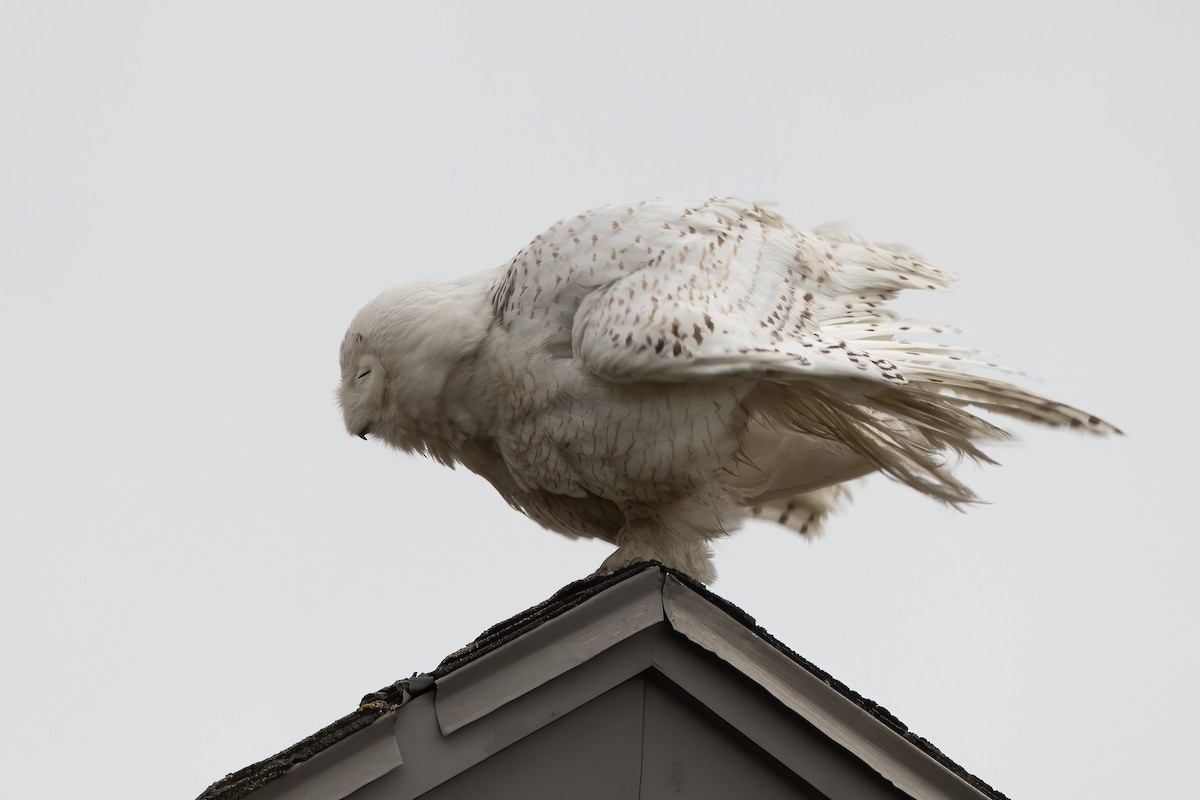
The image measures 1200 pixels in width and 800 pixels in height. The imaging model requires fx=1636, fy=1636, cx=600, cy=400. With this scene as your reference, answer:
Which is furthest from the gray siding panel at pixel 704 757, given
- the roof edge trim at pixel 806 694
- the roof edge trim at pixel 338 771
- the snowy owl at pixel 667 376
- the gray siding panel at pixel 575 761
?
the snowy owl at pixel 667 376

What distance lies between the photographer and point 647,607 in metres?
4.58

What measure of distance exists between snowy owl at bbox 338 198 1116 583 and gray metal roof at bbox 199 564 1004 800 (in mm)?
801

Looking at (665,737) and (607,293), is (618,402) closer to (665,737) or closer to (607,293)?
(607,293)

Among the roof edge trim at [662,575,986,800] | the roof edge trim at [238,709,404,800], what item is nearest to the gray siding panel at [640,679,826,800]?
the roof edge trim at [662,575,986,800]

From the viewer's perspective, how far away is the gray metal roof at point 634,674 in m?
4.42

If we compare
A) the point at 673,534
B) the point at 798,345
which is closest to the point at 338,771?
the point at 673,534

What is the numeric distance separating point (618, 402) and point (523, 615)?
75 cm

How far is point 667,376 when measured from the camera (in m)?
5.15

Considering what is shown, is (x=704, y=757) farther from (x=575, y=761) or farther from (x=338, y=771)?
(x=338, y=771)

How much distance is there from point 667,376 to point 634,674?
103 centimetres

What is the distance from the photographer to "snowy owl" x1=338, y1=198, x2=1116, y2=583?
17.2 feet

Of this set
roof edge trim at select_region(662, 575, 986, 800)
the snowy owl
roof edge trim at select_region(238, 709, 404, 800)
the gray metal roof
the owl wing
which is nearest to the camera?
roof edge trim at select_region(238, 709, 404, 800)

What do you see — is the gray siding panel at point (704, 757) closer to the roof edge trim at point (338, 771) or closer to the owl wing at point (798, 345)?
the roof edge trim at point (338, 771)

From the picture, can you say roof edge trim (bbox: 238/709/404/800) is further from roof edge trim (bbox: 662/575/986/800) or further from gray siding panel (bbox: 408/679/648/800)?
roof edge trim (bbox: 662/575/986/800)
